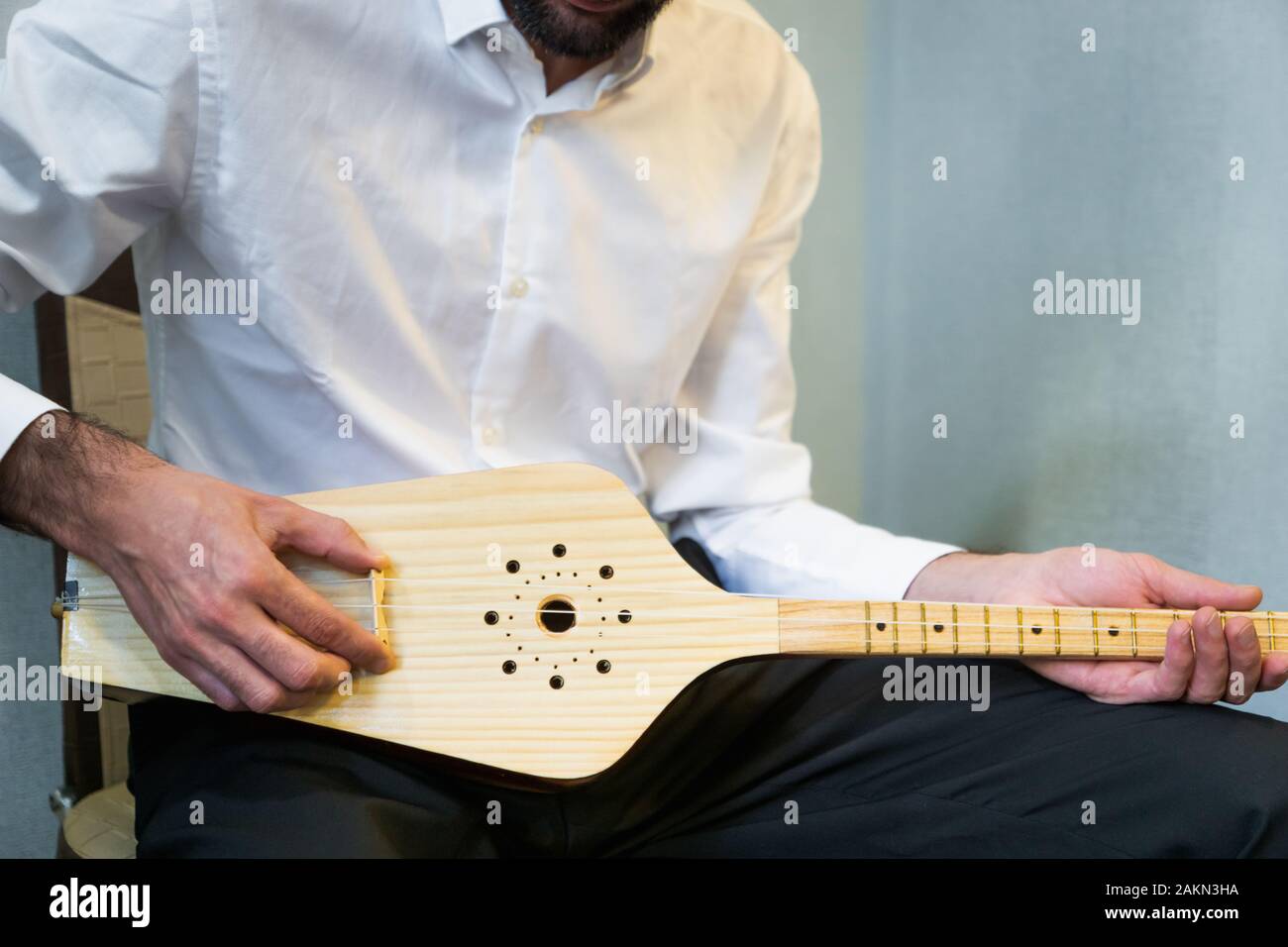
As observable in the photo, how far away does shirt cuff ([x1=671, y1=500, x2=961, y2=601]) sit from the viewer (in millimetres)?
1094

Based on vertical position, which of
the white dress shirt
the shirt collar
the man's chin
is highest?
the man's chin

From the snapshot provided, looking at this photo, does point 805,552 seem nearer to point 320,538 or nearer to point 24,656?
point 320,538

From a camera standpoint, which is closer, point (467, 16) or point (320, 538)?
point (320, 538)

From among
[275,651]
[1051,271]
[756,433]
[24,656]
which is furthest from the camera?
[1051,271]

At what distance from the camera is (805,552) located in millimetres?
1172

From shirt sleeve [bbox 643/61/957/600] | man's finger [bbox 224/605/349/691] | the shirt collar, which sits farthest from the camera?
shirt sleeve [bbox 643/61/957/600]

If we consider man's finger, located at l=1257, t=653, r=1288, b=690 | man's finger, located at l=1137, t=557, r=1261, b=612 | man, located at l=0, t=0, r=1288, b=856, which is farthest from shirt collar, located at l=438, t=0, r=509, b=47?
man's finger, located at l=1257, t=653, r=1288, b=690

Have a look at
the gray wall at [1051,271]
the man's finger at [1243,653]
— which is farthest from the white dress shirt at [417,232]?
the gray wall at [1051,271]

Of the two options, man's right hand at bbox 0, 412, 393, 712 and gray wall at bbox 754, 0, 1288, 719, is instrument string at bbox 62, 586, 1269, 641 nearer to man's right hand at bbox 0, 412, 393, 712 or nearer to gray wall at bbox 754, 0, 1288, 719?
man's right hand at bbox 0, 412, 393, 712

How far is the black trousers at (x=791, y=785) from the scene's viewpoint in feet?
2.67

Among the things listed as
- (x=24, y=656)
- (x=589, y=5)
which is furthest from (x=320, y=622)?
(x=589, y=5)

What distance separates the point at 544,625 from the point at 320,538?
0.18 m

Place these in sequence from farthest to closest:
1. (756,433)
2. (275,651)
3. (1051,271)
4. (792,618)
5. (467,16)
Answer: (1051,271) → (756,433) → (467,16) → (792,618) → (275,651)

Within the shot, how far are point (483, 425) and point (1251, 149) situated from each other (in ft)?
2.81
